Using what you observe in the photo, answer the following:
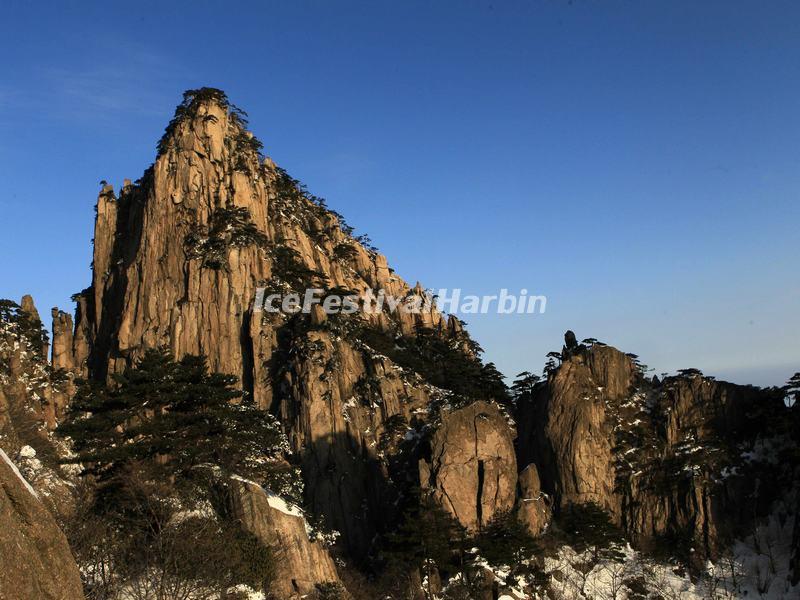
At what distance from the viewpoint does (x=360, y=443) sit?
2657 inches

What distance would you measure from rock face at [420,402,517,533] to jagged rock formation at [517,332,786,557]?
225 inches

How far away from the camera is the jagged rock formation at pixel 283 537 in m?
39.8

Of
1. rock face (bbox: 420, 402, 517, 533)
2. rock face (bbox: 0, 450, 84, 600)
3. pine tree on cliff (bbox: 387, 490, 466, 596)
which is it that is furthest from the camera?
rock face (bbox: 420, 402, 517, 533)

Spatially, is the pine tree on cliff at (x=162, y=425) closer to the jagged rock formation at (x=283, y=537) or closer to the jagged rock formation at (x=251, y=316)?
the jagged rock formation at (x=283, y=537)

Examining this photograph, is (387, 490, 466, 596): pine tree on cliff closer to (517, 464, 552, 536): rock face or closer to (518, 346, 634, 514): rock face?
(517, 464, 552, 536): rock face

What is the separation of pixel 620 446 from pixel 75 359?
6534cm

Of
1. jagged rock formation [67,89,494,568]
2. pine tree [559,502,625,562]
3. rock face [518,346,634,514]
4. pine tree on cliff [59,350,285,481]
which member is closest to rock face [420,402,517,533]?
rock face [518,346,634,514]

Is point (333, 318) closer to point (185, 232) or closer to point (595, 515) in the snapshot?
point (185, 232)

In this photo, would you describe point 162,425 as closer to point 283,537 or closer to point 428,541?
point 283,537

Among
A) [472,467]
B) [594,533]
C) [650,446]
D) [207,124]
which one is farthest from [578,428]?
[207,124]

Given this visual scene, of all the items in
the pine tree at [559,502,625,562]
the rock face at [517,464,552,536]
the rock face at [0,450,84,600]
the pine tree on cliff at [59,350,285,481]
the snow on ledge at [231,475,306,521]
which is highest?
the pine tree on cliff at [59,350,285,481]

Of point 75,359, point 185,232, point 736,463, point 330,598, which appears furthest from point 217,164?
point 736,463

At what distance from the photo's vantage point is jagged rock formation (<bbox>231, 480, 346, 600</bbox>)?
131 ft

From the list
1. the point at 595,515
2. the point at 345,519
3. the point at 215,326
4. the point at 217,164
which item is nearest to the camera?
the point at 595,515
